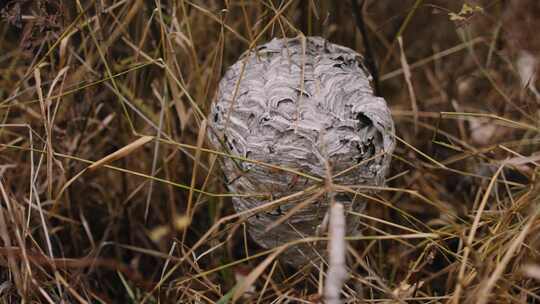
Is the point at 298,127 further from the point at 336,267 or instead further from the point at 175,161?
the point at 175,161

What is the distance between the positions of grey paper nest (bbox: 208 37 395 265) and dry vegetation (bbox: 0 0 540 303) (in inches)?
2.3

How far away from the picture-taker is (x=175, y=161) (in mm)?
1665

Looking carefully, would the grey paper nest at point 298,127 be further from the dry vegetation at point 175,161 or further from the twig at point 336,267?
the twig at point 336,267

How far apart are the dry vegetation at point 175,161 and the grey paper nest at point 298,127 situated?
0.19 ft

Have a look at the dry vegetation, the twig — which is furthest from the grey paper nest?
the twig

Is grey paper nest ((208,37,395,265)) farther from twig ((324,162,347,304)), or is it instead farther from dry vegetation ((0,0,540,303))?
twig ((324,162,347,304))

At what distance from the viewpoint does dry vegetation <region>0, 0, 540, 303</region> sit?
135 cm

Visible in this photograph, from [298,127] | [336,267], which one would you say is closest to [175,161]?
[298,127]

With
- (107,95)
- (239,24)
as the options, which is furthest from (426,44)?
(107,95)

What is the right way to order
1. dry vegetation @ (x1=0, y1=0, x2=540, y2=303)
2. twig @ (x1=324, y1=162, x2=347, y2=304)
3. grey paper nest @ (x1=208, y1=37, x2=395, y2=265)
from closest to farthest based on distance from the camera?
twig @ (x1=324, y1=162, x2=347, y2=304) < grey paper nest @ (x1=208, y1=37, x2=395, y2=265) < dry vegetation @ (x1=0, y1=0, x2=540, y2=303)

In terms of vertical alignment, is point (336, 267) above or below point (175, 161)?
above

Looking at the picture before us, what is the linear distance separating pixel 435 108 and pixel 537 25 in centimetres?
51

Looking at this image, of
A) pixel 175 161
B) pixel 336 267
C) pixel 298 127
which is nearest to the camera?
pixel 336 267

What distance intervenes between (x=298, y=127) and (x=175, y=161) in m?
0.53
